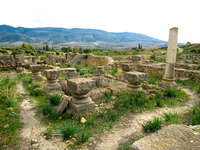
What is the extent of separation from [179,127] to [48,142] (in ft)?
9.10

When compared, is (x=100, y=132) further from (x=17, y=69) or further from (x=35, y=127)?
(x=17, y=69)

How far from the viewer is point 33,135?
3527 mm

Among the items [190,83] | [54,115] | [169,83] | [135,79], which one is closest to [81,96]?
[54,115]

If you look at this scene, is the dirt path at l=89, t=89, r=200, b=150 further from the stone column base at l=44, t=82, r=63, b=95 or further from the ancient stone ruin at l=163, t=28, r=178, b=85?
the stone column base at l=44, t=82, r=63, b=95

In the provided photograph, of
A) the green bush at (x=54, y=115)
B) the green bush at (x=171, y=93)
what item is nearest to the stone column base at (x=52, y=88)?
the green bush at (x=54, y=115)

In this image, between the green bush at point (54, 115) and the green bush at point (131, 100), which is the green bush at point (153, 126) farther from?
the green bush at point (54, 115)

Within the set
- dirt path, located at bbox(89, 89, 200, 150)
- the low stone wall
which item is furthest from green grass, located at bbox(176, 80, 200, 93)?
dirt path, located at bbox(89, 89, 200, 150)

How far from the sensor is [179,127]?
254cm

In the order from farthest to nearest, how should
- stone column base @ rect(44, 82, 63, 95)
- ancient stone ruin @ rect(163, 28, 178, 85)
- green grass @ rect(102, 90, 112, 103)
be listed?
ancient stone ruin @ rect(163, 28, 178, 85) → stone column base @ rect(44, 82, 63, 95) → green grass @ rect(102, 90, 112, 103)

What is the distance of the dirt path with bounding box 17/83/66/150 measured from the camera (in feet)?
10.2

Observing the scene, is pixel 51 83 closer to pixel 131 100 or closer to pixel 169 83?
pixel 131 100

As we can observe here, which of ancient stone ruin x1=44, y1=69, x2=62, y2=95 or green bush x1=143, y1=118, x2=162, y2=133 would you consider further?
ancient stone ruin x1=44, y1=69, x2=62, y2=95

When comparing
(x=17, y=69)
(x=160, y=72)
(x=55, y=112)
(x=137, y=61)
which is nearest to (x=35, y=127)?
(x=55, y=112)

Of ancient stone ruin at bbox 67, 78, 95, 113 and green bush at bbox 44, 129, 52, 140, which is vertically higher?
ancient stone ruin at bbox 67, 78, 95, 113
